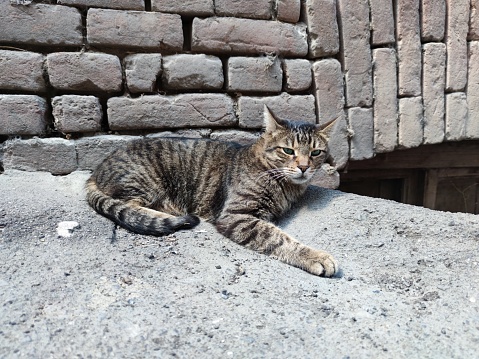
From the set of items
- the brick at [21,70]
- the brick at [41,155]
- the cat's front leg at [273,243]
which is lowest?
the cat's front leg at [273,243]

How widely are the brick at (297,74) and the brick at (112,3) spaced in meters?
1.25

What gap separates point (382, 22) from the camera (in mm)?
3258

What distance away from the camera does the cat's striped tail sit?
2262 mm

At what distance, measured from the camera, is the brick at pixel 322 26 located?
3.14 meters

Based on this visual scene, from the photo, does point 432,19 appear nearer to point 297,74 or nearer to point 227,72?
→ point 297,74

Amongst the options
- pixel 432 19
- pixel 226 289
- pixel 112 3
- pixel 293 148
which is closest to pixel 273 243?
pixel 226 289

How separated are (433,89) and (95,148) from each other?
3.02m

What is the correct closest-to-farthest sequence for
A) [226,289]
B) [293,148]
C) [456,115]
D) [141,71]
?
1. [226,289]
2. [293,148]
3. [141,71]
4. [456,115]

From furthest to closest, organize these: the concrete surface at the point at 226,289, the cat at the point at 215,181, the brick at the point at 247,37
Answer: the brick at the point at 247,37 < the cat at the point at 215,181 < the concrete surface at the point at 226,289

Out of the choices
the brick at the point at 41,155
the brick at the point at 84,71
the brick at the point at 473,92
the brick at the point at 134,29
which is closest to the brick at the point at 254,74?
the brick at the point at 134,29

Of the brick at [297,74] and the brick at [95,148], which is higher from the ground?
the brick at [297,74]

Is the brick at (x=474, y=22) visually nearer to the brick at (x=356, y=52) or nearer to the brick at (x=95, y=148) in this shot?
the brick at (x=356, y=52)

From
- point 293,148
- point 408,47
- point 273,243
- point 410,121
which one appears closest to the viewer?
point 273,243

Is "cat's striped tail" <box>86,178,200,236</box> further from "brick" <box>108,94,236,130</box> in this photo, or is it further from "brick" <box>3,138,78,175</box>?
"brick" <box>108,94,236,130</box>
